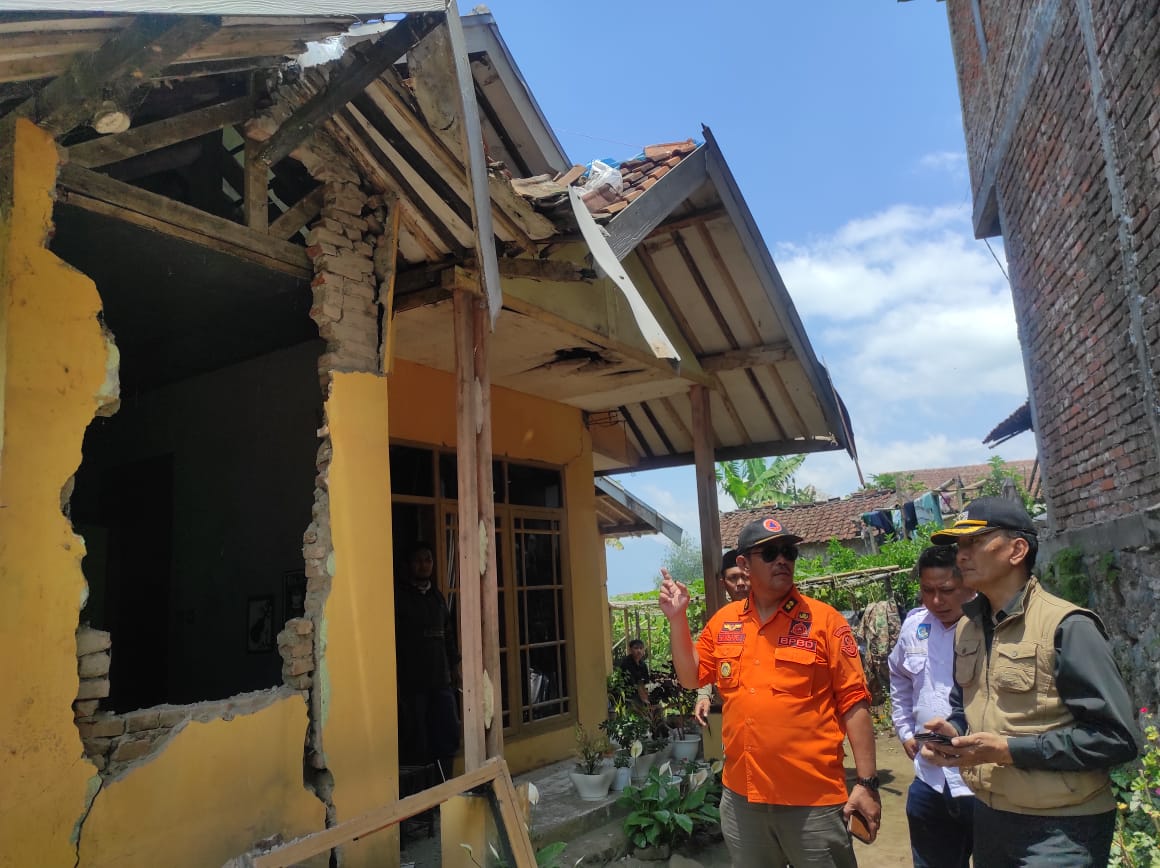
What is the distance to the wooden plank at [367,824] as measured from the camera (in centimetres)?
290

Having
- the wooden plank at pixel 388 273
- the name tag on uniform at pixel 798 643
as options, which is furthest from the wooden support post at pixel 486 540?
the name tag on uniform at pixel 798 643

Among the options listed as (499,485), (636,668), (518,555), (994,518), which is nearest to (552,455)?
(499,485)

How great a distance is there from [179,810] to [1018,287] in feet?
25.7

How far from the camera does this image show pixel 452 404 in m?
7.00

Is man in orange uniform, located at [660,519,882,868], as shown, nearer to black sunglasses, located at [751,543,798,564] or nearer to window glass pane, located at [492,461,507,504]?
black sunglasses, located at [751,543,798,564]

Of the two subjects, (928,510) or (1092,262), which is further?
(928,510)

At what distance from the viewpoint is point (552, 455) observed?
8.17 meters

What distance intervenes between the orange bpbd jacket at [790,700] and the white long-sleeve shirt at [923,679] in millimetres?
479

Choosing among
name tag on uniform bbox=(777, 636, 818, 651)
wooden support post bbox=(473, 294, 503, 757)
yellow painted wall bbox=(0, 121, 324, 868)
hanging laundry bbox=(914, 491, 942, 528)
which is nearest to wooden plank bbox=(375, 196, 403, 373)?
wooden support post bbox=(473, 294, 503, 757)

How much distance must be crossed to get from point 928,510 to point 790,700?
16.1 meters

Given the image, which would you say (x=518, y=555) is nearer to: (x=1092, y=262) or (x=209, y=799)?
(x=209, y=799)

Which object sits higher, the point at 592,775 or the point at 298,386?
the point at 298,386

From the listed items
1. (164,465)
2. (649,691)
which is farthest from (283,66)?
(649,691)

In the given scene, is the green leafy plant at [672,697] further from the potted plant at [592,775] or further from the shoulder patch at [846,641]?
the shoulder patch at [846,641]
